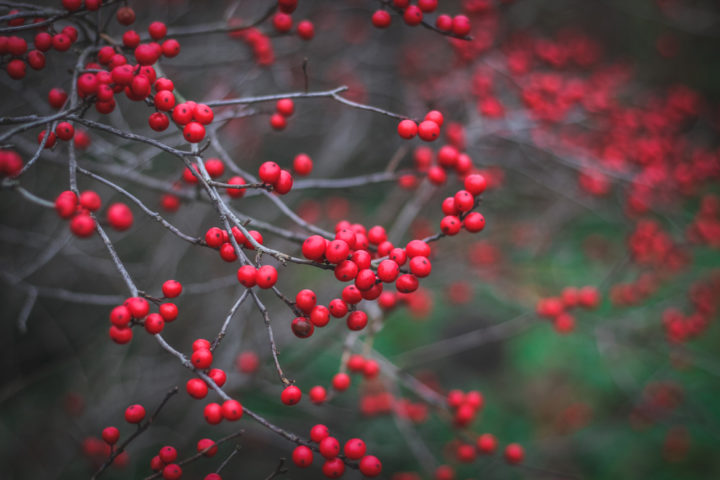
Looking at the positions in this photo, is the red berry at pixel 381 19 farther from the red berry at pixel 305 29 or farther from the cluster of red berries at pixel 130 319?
the cluster of red berries at pixel 130 319

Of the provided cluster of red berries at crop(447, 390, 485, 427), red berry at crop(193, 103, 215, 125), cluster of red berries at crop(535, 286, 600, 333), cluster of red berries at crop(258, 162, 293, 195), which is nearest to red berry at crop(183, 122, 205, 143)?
red berry at crop(193, 103, 215, 125)

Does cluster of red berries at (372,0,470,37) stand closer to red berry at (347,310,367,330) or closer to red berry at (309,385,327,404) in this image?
red berry at (347,310,367,330)

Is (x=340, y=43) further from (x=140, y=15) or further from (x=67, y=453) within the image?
(x=67, y=453)

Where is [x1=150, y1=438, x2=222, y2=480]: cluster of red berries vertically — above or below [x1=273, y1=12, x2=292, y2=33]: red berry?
below

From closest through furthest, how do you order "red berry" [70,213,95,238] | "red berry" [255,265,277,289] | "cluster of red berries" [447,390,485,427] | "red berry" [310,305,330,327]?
"red berry" [70,213,95,238] → "red berry" [255,265,277,289] → "red berry" [310,305,330,327] → "cluster of red berries" [447,390,485,427]

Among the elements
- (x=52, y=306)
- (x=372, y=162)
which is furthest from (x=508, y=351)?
(x=52, y=306)

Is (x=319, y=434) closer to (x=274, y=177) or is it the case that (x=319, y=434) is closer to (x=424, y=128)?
(x=274, y=177)

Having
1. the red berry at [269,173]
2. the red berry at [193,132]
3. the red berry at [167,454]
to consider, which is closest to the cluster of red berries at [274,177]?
the red berry at [269,173]

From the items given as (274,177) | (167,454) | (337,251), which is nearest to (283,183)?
(274,177)
